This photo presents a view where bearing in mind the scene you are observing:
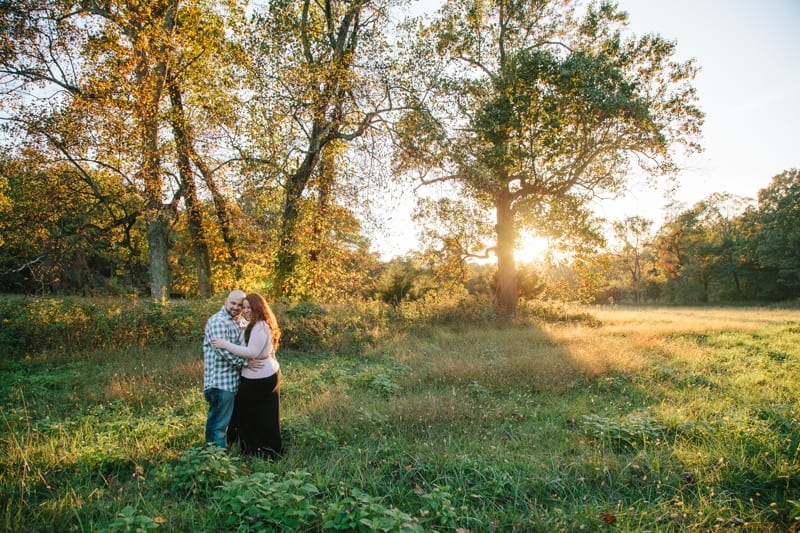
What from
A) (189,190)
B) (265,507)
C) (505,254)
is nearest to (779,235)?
(505,254)

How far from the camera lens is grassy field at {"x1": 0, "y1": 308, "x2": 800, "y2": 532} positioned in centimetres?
361

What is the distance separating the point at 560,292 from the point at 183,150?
17537 millimetres

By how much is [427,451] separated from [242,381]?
2.48m

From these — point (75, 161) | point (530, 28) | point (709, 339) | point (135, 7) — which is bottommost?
point (709, 339)

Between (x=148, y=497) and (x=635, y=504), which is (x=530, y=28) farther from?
(x=148, y=497)

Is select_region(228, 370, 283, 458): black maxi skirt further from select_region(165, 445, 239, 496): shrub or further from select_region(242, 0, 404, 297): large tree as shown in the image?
select_region(242, 0, 404, 297): large tree

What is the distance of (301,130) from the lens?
14.3m

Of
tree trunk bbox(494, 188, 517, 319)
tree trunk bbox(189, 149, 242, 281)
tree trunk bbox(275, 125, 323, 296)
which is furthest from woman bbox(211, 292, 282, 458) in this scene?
tree trunk bbox(494, 188, 517, 319)

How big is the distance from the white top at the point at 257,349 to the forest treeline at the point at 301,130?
9.26 metres

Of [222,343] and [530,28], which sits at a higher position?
[530,28]

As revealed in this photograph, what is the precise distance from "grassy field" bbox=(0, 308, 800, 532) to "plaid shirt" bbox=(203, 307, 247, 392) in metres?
0.88

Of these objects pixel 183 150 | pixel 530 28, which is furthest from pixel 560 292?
pixel 183 150

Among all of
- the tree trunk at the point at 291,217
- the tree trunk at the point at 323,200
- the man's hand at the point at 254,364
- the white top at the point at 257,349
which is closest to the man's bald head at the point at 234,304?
the white top at the point at 257,349

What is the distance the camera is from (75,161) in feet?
42.6
